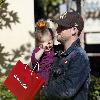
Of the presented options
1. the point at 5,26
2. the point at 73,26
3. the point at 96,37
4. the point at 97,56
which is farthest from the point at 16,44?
the point at 97,56

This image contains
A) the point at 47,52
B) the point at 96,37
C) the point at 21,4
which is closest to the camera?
the point at 47,52

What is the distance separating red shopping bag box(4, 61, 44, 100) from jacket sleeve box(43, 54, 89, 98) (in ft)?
1.17

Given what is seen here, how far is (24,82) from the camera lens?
13.9 feet

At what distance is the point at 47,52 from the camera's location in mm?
5492

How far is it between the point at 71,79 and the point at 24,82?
27.8 inches

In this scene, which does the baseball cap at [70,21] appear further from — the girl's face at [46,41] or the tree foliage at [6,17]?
the tree foliage at [6,17]

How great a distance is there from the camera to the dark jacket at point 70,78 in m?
3.67

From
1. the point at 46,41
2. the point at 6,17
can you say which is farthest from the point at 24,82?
the point at 6,17

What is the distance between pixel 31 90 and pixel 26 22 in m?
4.07

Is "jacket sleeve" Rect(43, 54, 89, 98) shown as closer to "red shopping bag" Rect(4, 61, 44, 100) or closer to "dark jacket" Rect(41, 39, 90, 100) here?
"dark jacket" Rect(41, 39, 90, 100)

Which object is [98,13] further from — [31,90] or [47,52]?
[31,90]

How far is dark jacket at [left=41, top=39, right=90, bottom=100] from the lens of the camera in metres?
3.67

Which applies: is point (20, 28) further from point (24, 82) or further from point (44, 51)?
point (24, 82)

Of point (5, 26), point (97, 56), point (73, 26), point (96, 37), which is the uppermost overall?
point (73, 26)
